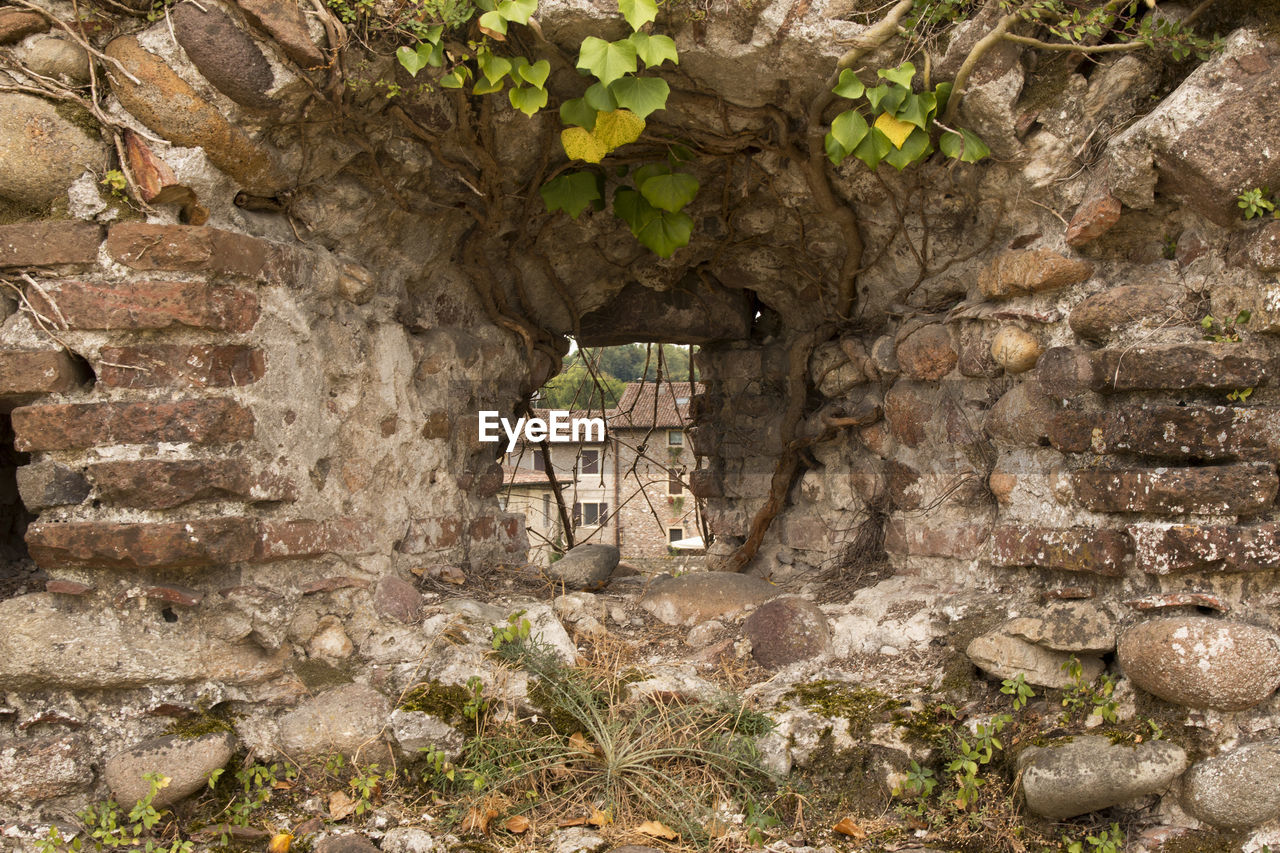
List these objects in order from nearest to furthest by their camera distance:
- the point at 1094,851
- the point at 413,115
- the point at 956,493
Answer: the point at 1094,851 → the point at 413,115 → the point at 956,493

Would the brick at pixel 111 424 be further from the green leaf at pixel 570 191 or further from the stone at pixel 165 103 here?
the green leaf at pixel 570 191

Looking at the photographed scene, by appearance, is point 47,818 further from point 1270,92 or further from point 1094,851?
point 1270,92

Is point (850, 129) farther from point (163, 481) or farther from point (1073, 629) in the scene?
point (163, 481)

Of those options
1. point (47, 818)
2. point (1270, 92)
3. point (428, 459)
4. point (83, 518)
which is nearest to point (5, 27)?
point (83, 518)

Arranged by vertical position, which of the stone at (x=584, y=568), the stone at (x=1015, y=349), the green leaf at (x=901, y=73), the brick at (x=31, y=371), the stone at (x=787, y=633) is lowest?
the stone at (x=787, y=633)

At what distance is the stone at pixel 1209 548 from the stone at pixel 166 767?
2222 mm

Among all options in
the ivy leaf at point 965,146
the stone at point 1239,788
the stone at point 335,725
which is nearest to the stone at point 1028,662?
the stone at point 1239,788

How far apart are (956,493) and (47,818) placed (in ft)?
8.47

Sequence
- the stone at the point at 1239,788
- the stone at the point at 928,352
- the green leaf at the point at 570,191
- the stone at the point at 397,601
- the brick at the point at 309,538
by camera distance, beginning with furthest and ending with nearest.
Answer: the green leaf at the point at 570,191, the stone at the point at 928,352, the stone at the point at 397,601, the brick at the point at 309,538, the stone at the point at 1239,788

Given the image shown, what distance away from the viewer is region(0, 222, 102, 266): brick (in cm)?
241

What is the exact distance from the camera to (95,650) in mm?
2328

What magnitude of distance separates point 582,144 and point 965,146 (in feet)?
3.43

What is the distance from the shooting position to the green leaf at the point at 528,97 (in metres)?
2.63

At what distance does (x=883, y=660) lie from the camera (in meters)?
2.82
